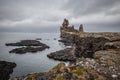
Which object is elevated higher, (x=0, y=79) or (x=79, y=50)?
(x=79, y=50)

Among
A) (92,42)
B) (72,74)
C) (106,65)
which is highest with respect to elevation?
(92,42)

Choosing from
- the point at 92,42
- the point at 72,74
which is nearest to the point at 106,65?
the point at 72,74

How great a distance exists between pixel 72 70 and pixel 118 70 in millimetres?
2675

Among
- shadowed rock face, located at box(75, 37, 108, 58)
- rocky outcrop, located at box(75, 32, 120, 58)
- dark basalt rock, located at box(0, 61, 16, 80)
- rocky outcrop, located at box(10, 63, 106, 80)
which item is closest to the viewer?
rocky outcrop, located at box(10, 63, 106, 80)

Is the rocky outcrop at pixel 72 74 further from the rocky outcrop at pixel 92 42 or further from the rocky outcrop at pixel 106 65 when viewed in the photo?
the rocky outcrop at pixel 92 42

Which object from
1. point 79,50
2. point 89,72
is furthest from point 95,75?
point 79,50

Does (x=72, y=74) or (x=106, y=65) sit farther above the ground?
(x=106, y=65)

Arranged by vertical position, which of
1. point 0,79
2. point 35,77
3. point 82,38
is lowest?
point 0,79

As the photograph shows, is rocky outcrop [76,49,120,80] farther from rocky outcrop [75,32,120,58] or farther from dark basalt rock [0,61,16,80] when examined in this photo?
dark basalt rock [0,61,16,80]

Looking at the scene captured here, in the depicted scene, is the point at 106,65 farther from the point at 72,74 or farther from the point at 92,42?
the point at 92,42

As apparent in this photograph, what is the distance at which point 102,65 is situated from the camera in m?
9.70

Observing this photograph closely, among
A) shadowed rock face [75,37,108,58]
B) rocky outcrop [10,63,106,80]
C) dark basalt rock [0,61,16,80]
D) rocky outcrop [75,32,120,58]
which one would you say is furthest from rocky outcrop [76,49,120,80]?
dark basalt rock [0,61,16,80]

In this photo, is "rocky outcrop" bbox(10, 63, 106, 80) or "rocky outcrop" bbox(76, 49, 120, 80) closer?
"rocky outcrop" bbox(10, 63, 106, 80)

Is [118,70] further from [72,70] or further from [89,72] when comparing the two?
[72,70]
